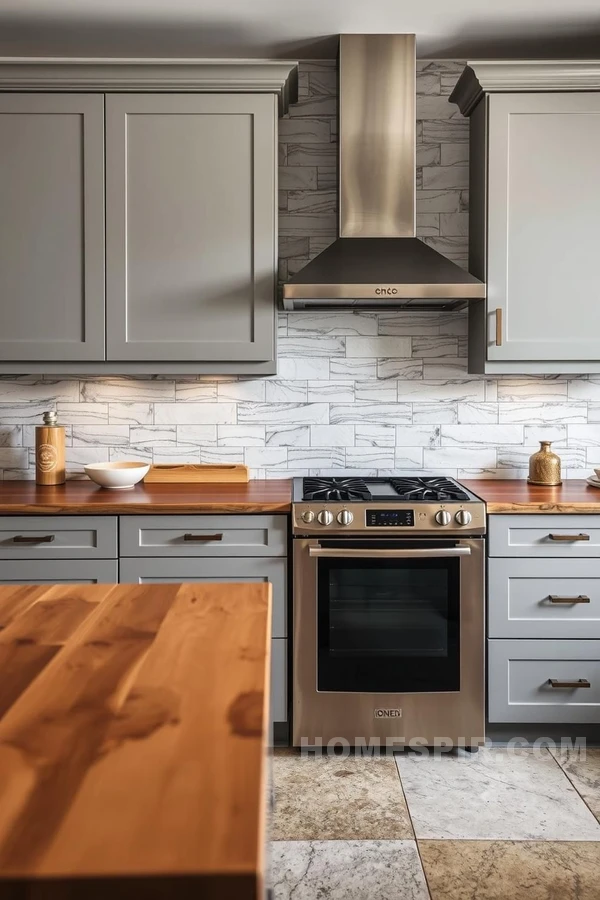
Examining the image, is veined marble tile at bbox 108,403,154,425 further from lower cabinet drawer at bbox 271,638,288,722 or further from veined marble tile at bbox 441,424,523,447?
veined marble tile at bbox 441,424,523,447

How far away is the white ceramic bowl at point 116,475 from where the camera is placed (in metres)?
3.03

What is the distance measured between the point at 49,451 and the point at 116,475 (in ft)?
1.18

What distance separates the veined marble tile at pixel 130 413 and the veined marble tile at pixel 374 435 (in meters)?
0.85

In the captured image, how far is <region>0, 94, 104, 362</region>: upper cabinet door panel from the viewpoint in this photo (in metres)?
2.96

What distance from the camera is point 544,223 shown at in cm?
300

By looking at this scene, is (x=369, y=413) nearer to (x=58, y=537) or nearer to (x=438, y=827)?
(x=58, y=537)

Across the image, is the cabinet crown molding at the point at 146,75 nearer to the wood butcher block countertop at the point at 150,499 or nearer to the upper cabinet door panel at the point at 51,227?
the upper cabinet door panel at the point at 51,227

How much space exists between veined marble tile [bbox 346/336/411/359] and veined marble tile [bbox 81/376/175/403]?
2.75ft

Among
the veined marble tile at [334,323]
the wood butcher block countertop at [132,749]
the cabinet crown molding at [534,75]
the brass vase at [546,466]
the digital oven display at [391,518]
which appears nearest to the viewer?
the wood butcher block countertop at [132,749]

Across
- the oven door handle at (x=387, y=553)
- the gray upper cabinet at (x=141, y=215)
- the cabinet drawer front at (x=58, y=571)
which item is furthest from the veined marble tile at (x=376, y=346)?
the cabinet drawer front at (x=58, y=571)

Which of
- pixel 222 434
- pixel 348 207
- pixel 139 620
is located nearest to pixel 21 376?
pixel 222 434

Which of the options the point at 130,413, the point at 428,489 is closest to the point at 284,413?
the point at 130,413

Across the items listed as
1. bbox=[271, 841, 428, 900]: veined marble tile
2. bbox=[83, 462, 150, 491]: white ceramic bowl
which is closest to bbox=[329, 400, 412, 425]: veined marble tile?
bbox=[83, 462, 150, 491]: white ceramic bowl

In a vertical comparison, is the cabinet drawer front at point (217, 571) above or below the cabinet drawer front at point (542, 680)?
above
